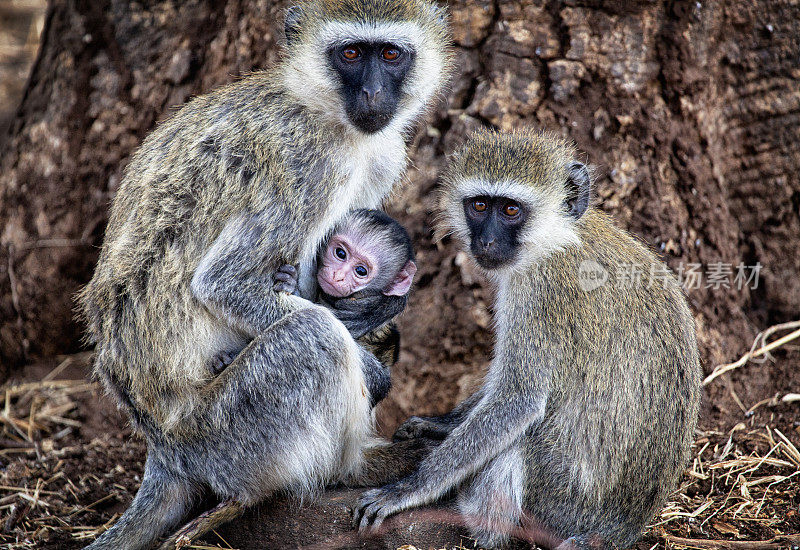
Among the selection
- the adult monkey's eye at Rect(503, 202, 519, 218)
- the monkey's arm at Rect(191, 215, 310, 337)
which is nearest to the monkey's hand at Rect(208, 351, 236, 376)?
the monkey's arm at Rect(191, 215, 310, 337)

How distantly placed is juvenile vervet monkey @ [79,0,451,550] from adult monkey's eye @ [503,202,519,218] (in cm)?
81

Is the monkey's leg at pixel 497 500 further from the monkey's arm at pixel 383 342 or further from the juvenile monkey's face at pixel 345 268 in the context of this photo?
the juvenile monkey's face at pixel 345 268

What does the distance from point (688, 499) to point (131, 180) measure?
3667 mm

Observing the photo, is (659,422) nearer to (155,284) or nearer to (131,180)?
(155,284)

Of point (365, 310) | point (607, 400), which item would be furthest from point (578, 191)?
point (365, 310)

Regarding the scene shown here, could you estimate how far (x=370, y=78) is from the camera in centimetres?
444

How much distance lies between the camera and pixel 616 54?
5547mm

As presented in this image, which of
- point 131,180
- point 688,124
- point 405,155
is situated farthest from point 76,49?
point 688,124

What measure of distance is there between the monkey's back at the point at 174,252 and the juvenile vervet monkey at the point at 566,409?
1.12 meters

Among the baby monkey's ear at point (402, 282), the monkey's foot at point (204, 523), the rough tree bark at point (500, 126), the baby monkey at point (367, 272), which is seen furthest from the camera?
the rough tree bark at point (500, 126)

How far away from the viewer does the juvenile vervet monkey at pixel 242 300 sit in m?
4.25

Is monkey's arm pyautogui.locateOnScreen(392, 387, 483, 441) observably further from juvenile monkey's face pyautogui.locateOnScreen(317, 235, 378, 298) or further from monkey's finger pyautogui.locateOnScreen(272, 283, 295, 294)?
monkey's finger pyautogui.locateOnScreen(272, 283, 295, 294)

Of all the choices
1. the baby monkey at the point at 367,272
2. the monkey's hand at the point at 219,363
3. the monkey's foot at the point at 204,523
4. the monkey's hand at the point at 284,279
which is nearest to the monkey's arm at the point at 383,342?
the baby monkey at the point at 367,272

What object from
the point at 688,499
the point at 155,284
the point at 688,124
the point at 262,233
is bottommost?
the point at 688,499
